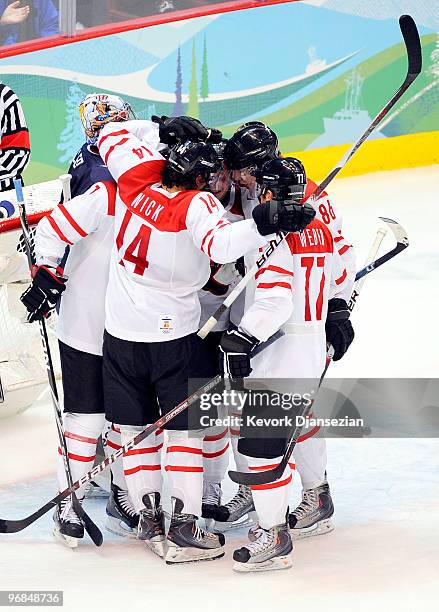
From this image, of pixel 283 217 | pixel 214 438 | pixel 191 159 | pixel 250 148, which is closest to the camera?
pixel 283 217

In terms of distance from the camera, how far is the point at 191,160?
127 inches

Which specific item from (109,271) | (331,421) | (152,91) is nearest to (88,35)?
(152,91)

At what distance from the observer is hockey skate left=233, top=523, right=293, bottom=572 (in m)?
3.27

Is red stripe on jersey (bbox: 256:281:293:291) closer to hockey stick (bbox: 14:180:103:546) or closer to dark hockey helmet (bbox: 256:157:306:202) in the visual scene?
dark hockey helmet (bbox: 256:157:306:202)

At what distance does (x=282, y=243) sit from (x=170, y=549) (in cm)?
86

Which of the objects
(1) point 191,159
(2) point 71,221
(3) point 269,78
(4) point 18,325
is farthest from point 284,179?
(3) point 269,78

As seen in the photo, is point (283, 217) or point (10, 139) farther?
point (10, 139)

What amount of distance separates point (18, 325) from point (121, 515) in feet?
3.42

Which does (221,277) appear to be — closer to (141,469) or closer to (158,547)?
(141,469)

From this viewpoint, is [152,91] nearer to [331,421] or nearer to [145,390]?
[331,421]

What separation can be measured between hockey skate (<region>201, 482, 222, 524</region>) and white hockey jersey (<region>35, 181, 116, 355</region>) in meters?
0.52

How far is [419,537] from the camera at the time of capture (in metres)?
3.51

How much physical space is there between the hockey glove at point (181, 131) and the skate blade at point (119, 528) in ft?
3.50

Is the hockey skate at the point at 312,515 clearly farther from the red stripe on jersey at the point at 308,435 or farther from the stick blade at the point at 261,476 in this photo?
the stick blade at the point at 261,476
